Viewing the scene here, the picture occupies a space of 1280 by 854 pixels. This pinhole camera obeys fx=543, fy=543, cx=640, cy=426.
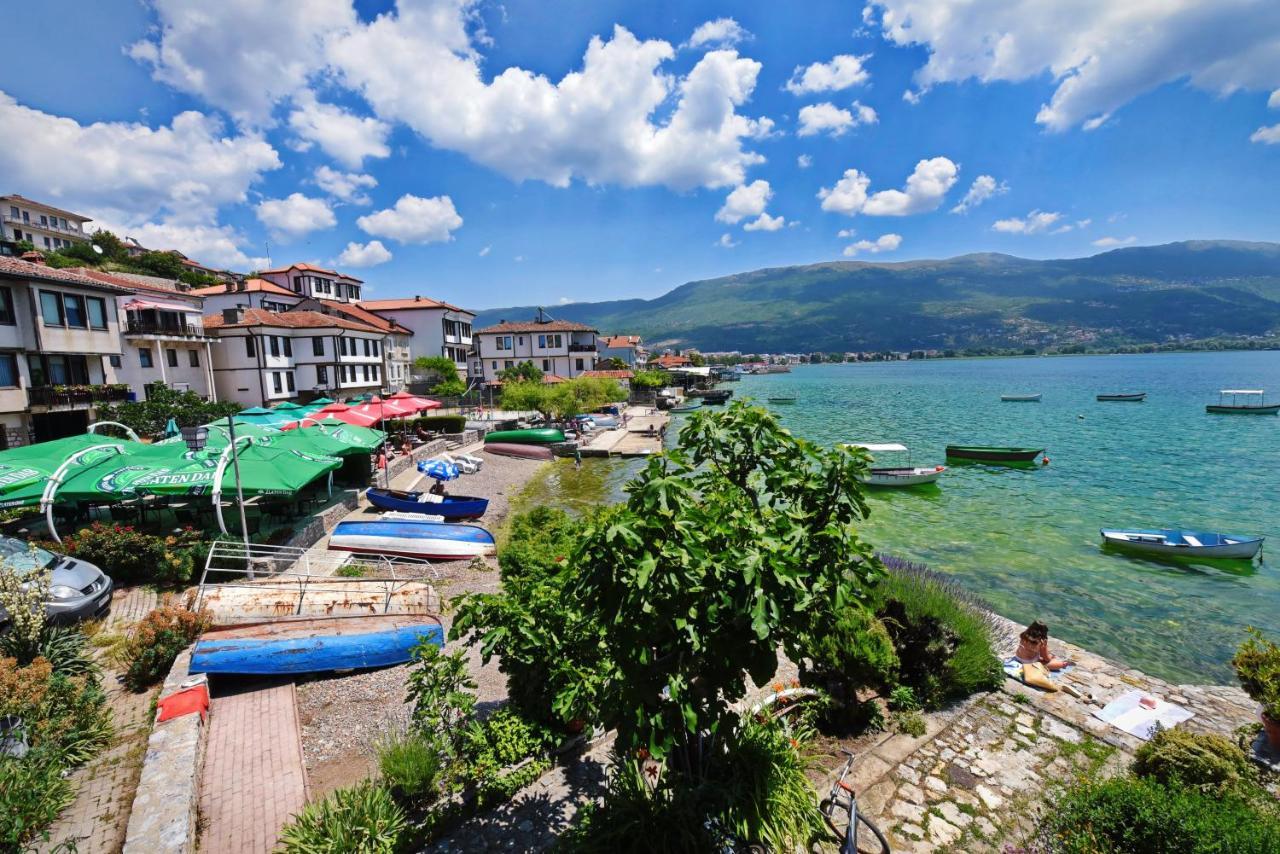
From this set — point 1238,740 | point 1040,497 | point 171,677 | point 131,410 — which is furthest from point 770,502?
point 131,410

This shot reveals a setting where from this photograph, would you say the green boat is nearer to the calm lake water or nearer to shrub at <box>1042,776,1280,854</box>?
the calm lake water

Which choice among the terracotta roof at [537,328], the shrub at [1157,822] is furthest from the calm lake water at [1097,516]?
the terracotta roof at [537,328]

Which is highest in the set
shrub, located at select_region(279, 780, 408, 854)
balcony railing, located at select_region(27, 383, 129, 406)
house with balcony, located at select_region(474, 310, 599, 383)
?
house with balcony, located at select_region(474, 310, 599, 383)

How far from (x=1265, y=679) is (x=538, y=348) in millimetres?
71571

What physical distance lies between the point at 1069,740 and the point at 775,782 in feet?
15.1

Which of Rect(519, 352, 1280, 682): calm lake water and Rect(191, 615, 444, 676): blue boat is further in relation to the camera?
Rect(519, 352, 1280, 682): calm lake water

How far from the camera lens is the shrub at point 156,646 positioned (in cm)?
911

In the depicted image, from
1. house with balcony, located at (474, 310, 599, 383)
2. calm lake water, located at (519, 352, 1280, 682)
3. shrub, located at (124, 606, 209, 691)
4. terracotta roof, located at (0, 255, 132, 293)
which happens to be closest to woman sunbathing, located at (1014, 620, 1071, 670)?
calm lake water, located at (519, 352, 1280, 682)

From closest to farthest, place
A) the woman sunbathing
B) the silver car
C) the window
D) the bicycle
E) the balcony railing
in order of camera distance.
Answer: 1. the bicycle
2. the woman sunbathing
3. the silver car
4. the balcony railing
5. the window

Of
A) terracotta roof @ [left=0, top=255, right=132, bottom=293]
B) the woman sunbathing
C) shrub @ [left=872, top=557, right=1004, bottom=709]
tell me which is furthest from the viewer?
terracotta roof @ [left=0, top=255, right=132, bottom=293]

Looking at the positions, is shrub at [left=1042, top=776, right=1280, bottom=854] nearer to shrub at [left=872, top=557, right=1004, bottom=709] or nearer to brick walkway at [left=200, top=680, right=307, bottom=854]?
shrub at [left=872, top=557, right=1004, bottom=709]

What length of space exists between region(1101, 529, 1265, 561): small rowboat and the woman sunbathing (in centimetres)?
1453

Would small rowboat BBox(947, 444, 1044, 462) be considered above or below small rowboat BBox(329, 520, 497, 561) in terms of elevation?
below

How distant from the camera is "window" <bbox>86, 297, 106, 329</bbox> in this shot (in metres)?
28.0
